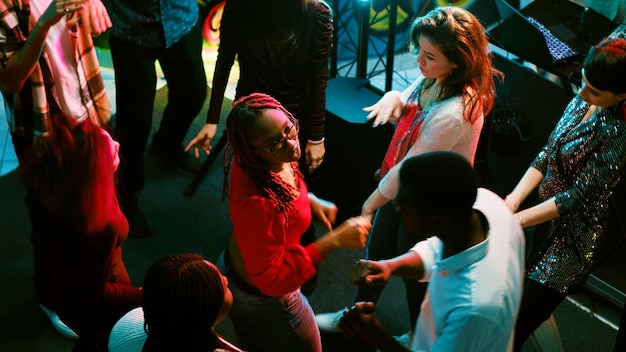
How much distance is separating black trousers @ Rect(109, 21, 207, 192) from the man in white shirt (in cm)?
176

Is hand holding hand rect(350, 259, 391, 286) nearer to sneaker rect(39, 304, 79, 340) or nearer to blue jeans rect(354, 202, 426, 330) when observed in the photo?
blue jeans rect(354, 202, 426, 330)

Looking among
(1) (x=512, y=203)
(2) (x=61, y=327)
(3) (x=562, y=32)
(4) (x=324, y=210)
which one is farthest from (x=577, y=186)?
(2) (x=61, y=327)

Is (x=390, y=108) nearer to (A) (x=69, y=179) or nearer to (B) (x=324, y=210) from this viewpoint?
(B) (x=324, y=210)

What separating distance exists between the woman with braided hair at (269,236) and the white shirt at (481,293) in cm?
40

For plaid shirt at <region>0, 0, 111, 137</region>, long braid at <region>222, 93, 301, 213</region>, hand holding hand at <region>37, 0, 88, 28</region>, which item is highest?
hand holding hand at <region>37, 0, 88, 28</region>

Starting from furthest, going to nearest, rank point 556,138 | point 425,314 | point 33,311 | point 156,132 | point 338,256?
point 156,132, point 338,256, point 33,311, point 556,138, point 425,314

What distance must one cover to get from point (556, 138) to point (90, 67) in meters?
1.77

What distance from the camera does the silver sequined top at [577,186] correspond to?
6.98ft

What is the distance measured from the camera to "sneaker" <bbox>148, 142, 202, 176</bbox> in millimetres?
3863

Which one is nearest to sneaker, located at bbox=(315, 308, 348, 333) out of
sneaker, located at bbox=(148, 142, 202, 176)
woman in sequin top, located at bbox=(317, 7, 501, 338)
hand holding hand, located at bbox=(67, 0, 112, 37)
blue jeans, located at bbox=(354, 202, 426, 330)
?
blue jeans, located at bbox=(354, 202, 426, 330)

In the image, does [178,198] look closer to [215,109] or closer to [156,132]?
[156,132]

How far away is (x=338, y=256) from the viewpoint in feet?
10.9

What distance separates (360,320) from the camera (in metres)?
1.63

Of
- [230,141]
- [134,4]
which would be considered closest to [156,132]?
[134,4]
